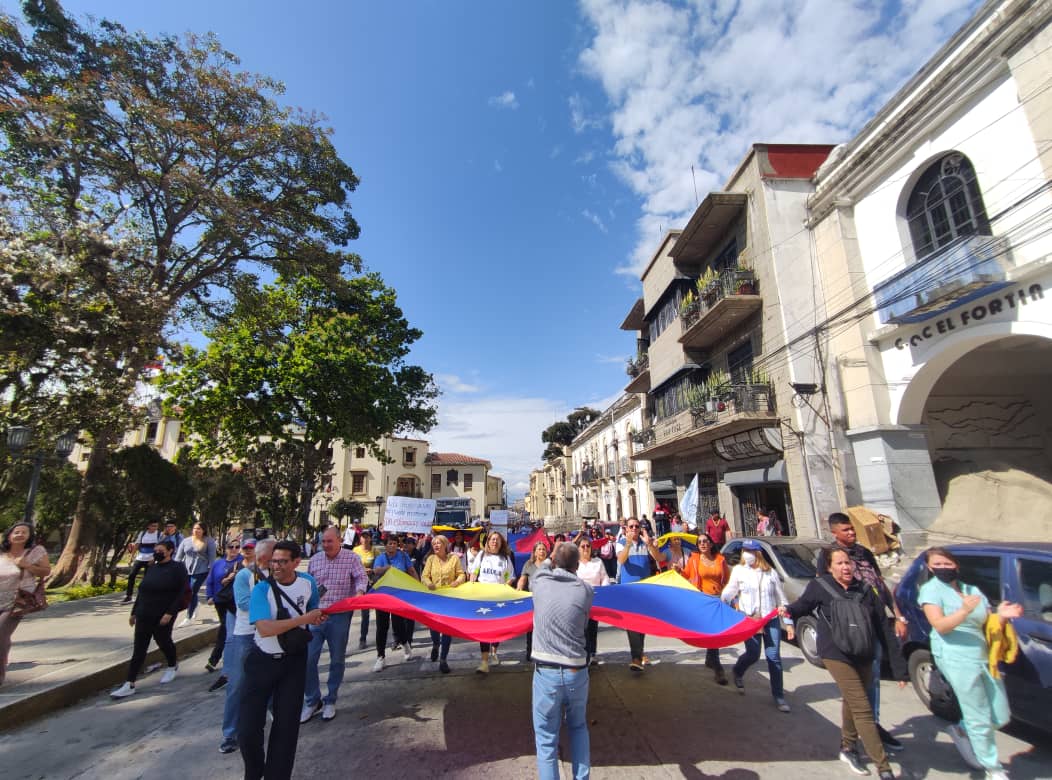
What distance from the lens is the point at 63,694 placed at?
211 inches

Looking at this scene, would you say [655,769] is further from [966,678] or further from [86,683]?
[86,683]

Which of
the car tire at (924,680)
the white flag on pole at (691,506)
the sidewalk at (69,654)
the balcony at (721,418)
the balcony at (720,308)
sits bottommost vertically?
the sidewalk at (69,654)

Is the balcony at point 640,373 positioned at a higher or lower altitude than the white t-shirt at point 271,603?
higher

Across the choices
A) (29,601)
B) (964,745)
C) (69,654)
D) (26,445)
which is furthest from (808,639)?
(26,445)

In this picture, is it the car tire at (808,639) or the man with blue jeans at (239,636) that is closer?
the man with blue jeans at (239,636)

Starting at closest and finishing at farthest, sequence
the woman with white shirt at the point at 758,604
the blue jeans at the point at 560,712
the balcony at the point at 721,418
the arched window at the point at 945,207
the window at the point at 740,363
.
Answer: the blue jeans at the point at 560,712
the woman with white shirt at the point at 758,604
the arched window at the point at 945,207
the balcony at the point at 721,418
the window at the point at 740,363

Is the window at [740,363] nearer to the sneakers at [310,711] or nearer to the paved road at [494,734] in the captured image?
the paved road at [494,734]

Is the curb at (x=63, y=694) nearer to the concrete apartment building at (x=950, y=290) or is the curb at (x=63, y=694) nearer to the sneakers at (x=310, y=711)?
the sneakers at (x=310, y=711)

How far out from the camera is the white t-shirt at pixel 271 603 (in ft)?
11.2

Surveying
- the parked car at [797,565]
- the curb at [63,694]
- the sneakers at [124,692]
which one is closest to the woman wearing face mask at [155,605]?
the sneakers at [124,692]

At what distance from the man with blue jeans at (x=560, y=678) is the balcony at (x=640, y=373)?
20.5 m

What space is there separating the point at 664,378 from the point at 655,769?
56.7 ft

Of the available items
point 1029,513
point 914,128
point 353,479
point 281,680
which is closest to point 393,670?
point 281,680

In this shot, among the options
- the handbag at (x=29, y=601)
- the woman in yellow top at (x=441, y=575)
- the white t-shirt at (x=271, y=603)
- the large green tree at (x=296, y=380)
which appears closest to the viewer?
the white t-shirt at (x=271, y=603)
